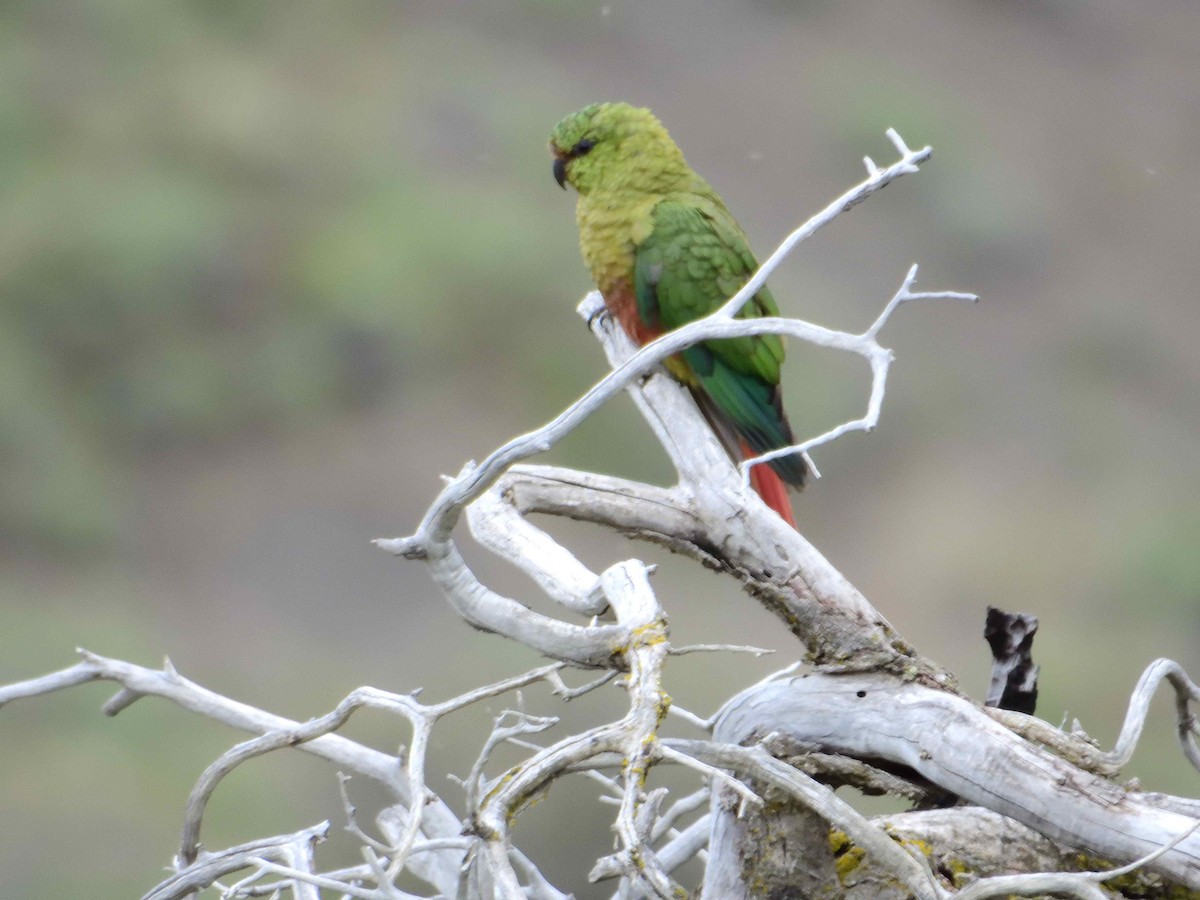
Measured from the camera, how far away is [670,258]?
6.63ft

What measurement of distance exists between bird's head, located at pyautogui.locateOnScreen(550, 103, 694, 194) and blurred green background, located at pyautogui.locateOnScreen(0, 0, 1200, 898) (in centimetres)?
277

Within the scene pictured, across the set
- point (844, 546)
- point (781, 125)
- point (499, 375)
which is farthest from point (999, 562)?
point (781, 125)

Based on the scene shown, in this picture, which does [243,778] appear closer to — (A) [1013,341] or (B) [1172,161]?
(A) [1013,341]

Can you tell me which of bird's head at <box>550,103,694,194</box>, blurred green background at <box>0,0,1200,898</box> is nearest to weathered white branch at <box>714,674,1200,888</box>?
bird's head at <box>550,103,694,194</box>

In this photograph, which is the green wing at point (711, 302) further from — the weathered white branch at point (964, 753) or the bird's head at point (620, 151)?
the weathered white branch at point (964, 753)

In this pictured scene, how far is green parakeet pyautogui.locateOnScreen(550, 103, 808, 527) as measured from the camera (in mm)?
2020

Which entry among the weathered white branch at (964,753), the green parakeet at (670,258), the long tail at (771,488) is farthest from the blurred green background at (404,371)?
the weathered white branch at (964,753)

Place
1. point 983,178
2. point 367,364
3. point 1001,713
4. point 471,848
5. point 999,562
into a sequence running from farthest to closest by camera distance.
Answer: point 983,178 < point 367,364 < point 999,562 < point 1001,713 < point 471,848

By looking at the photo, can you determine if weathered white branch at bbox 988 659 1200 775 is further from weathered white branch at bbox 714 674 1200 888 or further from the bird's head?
the bird's head

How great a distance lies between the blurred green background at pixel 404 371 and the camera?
5418 mm

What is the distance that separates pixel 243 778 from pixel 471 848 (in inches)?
160

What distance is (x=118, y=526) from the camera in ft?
21.0

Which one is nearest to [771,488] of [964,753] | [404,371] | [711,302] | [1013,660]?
[711,302]

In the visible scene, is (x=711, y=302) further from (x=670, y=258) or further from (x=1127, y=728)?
(x=1127, y=728)
